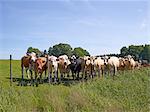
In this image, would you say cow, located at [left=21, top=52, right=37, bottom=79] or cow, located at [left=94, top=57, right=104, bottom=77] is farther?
cow, located at [left=94, top=57, right=104, bottom=77]

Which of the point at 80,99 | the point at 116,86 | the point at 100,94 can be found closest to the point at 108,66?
the point at 116,86

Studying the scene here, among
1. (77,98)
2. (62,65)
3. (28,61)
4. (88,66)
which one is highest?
(28,61)

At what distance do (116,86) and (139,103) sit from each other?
7.14ft

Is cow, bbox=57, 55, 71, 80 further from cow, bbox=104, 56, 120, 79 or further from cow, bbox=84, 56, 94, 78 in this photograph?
cow, bbox=104, 56, 120, 79

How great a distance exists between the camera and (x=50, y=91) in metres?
13.3

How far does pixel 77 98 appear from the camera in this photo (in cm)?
1273

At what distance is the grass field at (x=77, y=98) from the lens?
11578 millimetres

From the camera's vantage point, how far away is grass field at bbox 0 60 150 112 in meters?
11.6

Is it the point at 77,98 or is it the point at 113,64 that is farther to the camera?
the point at 113,64

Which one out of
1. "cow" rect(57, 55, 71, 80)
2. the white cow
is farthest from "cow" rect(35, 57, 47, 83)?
the white cow

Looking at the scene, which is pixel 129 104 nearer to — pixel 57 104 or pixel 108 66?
pixel 57 104

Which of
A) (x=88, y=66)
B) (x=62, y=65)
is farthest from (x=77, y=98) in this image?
(x=88, y=66)

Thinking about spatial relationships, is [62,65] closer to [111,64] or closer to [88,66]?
[88,66]

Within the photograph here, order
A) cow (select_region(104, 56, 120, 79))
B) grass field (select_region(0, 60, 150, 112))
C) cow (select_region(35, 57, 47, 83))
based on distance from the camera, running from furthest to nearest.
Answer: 1. cow (select_region(104, 56, 120, 79))
2. cow (select_region(35, 57, 47, 83))
3. grass field (select_region(0, 60, 150, 112))
